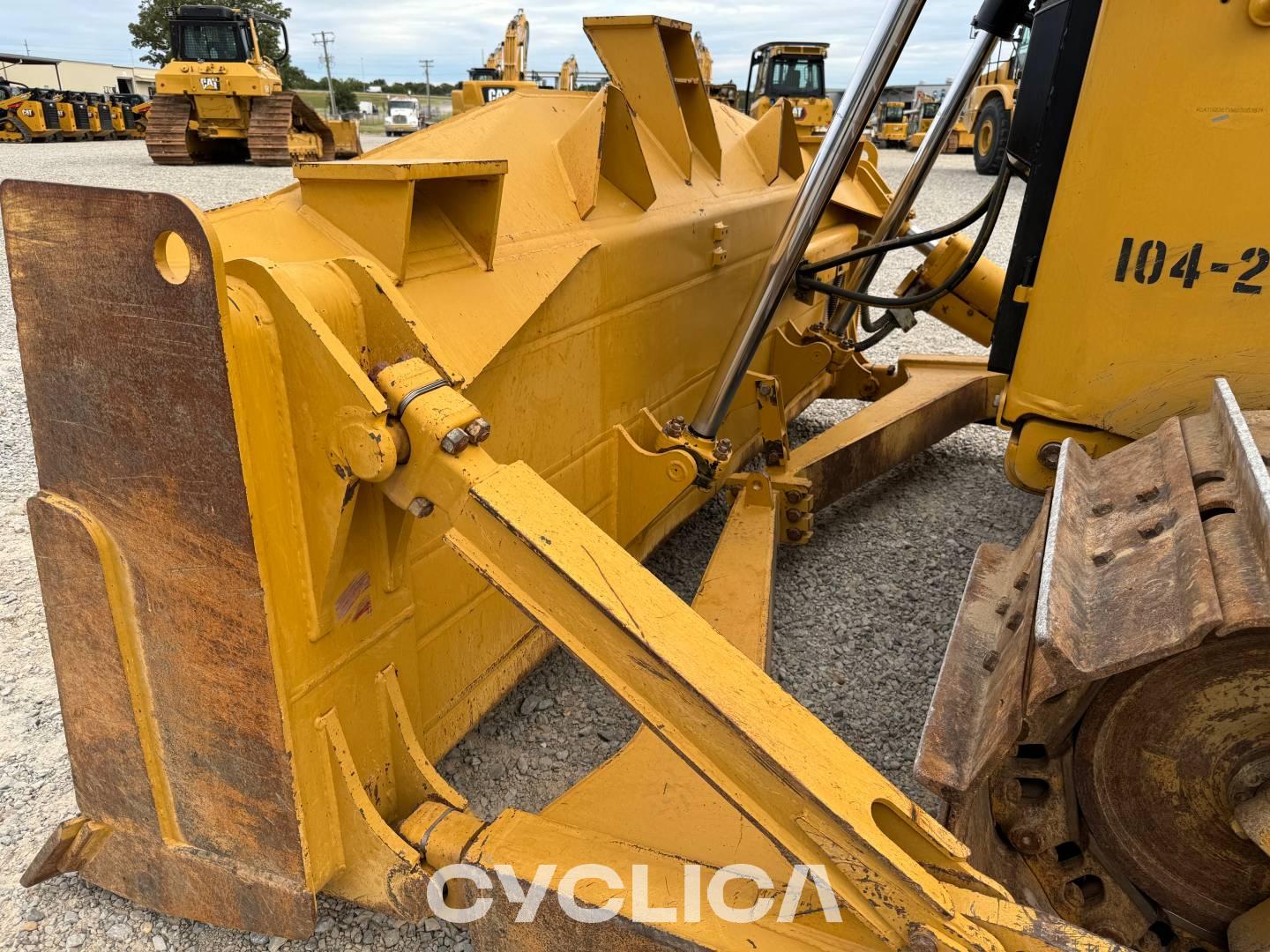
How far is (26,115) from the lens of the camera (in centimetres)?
2144

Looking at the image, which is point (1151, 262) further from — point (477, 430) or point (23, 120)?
point (23, 120)

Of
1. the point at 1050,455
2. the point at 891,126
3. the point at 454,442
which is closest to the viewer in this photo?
the point at 454,442

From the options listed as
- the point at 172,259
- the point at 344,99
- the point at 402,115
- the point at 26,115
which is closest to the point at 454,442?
the point at 172,259

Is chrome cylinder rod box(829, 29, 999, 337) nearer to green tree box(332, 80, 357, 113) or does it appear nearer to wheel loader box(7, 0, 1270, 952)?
wheel loader box(7, 0, 1270, 952)

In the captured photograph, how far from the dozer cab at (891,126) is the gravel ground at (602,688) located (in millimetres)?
25698

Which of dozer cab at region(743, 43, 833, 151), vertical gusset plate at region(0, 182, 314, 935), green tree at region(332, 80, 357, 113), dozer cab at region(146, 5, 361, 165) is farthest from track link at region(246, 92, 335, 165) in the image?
green tree at region(332, 80, 357, 113)

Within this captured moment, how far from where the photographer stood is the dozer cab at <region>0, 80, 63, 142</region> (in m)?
21.3

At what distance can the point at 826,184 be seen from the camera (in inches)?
95.8

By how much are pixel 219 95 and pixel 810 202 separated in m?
16.7

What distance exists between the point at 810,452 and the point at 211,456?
2.43m

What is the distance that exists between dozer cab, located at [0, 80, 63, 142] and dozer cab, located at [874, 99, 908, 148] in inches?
872

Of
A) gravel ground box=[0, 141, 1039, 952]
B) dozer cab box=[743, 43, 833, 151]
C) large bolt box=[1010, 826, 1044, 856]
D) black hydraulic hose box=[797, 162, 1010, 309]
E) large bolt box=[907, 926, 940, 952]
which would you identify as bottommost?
gravel ground box=[0, 141, 1039, 952]

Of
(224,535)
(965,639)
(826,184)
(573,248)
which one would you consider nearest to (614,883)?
(224,535)

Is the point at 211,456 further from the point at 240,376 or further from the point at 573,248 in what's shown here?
the point at 573,248
